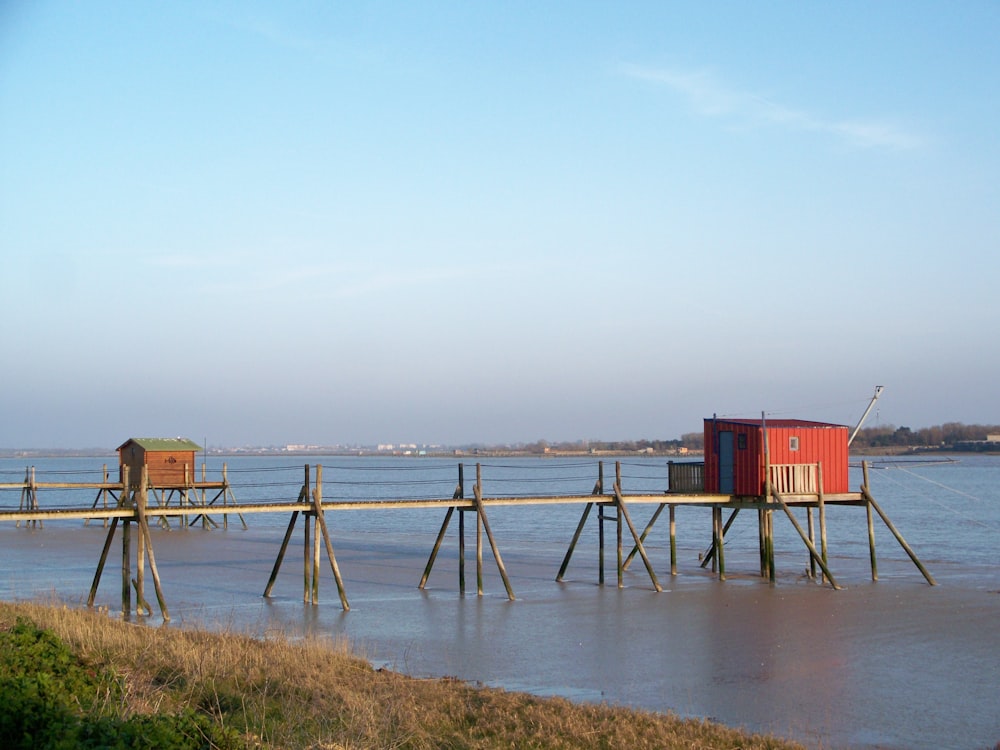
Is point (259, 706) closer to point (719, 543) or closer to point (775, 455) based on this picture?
point (775, 455)

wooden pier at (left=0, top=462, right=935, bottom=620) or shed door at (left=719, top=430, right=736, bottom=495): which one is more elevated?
shed door at (left=719, top=430, right=736, bottom=495)

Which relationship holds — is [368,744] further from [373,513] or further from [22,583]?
[373,513]

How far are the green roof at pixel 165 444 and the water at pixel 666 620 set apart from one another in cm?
544

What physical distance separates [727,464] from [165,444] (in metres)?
29.3

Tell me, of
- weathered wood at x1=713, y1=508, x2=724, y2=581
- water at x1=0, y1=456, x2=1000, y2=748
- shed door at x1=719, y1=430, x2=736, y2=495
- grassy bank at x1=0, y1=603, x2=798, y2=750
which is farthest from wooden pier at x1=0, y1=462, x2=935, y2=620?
grassy bank at x1=0, y1=603, x2=798, y2=750

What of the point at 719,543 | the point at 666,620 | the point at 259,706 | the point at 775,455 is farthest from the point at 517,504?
→ the point at 259,706

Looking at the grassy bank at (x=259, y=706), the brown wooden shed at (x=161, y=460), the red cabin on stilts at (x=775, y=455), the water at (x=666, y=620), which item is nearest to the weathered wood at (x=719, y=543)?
the water at (x=666, y=620)

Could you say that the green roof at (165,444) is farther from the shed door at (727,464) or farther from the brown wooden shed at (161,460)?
the shed door at (727,464)

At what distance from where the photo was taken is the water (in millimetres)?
14547

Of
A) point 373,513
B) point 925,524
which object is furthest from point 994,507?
point 373,513

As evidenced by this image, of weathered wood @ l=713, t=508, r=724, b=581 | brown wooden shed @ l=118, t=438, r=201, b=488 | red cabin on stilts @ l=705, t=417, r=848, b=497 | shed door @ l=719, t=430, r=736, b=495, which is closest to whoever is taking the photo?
red cabin on stilts @ l=705, t=417, r=848, b=497

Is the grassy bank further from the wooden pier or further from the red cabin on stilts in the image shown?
the red cabin on stilts

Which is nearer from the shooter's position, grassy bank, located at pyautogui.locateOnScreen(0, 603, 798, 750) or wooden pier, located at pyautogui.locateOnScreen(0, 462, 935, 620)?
grassy bank, located at pyautogui.locateOnScreen(0, 603, 798, 750)

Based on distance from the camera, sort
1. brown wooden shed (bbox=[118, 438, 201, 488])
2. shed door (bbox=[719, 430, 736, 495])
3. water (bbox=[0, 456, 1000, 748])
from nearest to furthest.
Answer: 1. water (bbox=[0, 456, 1000, 748])
2. shed door (bbox=[719, 430, 736, 495])
3. brown wooden shed (bbox=[118, 438, 201, 488])
